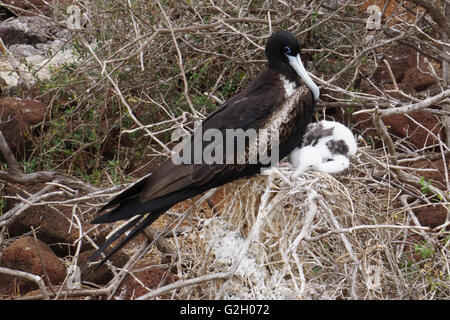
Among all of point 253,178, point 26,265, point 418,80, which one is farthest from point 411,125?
point 26,265

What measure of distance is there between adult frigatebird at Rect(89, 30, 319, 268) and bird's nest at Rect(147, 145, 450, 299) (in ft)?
0.41

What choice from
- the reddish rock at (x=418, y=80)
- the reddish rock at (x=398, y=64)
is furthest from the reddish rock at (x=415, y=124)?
the reddish rock at (x=398, y=64)

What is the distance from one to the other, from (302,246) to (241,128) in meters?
0.61

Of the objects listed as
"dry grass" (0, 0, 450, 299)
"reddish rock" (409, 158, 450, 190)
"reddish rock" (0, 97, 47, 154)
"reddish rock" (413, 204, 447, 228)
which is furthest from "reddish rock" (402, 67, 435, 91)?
"reddish rock" (0, 97, 47, 154)

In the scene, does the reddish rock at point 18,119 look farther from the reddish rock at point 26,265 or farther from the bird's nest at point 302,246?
the bird's nest at point 302,246

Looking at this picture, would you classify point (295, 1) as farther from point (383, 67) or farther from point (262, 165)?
point (262, 165)

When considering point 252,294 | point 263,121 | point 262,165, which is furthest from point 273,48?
point 252,294

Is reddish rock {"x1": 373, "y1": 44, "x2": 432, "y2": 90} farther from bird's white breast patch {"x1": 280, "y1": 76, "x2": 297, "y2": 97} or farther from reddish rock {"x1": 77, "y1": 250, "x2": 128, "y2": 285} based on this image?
reddish rock {"x1": 77, "y1": 250, "x2": 128, "y2": 285}

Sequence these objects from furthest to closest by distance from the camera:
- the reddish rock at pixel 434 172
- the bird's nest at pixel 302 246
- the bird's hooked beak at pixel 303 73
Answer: the reddish rock at pixel 434 172 < the bird's hooked beak at pixel 303 73 < the bird's nest at pixel 302 246

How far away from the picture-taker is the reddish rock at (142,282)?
2971mm

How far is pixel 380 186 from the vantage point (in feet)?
9.25

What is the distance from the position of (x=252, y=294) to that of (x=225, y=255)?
26cm

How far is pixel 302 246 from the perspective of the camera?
227 cm

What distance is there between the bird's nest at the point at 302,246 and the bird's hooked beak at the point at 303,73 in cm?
32
